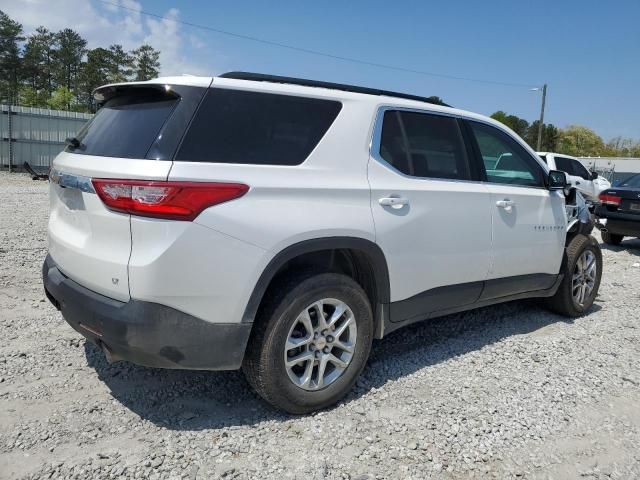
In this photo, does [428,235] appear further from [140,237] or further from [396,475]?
[140,237]

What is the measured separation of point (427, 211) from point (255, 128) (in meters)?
1.29

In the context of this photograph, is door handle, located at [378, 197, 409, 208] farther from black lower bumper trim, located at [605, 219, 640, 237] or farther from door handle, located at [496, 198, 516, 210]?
black lower bumper trim, located at [605, 219, 640, 237]

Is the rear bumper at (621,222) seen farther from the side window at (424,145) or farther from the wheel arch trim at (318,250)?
the wheel arch trim at (318,250)

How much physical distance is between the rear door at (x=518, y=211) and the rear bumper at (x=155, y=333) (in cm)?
226

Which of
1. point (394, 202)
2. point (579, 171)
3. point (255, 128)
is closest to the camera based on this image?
point (255, 128)

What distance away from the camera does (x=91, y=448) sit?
2557 millimetres

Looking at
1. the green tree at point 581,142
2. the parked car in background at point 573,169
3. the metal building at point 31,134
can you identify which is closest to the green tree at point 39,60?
the metal building at point 31,134

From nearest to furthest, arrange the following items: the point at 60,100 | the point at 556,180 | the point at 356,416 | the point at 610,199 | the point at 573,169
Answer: the point at 356,416 → the point at 556,180 → the point at 610,199 → the point at 573,169 → the point at 60,100

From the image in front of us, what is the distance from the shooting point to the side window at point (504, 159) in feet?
13.1

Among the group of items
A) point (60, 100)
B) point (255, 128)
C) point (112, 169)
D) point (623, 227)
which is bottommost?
point (623, 227)

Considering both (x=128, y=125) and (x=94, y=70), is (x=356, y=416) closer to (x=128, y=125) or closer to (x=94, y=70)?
(x=128, y=125)

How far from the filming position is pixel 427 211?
3354 mm

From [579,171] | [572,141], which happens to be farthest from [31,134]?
[572,141]

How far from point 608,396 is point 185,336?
2.84 m
